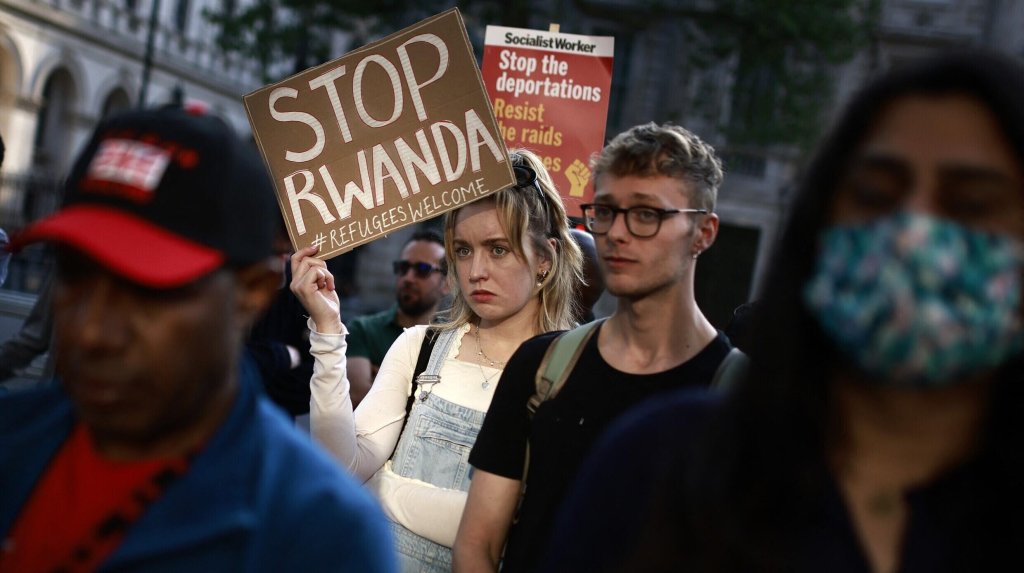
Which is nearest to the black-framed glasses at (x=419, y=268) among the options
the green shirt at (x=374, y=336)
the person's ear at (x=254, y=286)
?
the green shirt at (x=374, y=336)

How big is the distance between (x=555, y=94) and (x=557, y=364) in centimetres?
333

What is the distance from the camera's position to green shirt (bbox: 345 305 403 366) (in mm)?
5699

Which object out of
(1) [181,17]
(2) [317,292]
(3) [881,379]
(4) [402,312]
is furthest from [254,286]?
(1) [181,17]

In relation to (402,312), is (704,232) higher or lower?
higher

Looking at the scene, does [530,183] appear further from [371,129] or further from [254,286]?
[254,286]

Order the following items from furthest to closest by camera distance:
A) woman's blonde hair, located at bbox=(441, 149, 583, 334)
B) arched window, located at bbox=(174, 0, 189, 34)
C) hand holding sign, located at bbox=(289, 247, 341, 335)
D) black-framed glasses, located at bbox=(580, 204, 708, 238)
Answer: arched window, located at bbox=(174, 0, 189, 34), woman's blonde hair, located at bbox=(441, 149, 583, 334), hand holding sign, located at bbox=(289, 247, 341, 335), black-framed glasses, located at bbox=(580, 204, 708, 238)

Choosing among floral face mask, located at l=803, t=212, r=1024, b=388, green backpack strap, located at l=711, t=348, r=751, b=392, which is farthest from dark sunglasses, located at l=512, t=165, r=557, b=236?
floral face mask, located at l=803, t=212, r=1024, b=388

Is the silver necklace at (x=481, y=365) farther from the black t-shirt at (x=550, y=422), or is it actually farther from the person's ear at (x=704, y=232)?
the person's ear at (x=704, y=232)

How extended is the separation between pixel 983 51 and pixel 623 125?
2526cm

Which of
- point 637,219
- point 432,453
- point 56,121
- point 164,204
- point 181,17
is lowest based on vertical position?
point 432,453

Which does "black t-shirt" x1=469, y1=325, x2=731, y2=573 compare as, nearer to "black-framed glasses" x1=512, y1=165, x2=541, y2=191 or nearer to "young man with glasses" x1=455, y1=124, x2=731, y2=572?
"young man with glasses" x1=455, y1=124, x2=731, y2=572

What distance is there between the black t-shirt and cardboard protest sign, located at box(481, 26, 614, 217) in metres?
2.99

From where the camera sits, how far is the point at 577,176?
18.9 ft

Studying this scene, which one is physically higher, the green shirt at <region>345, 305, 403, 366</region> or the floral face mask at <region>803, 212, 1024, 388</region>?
the floral face mask at <region>803, 212, 1024, 388</region>
